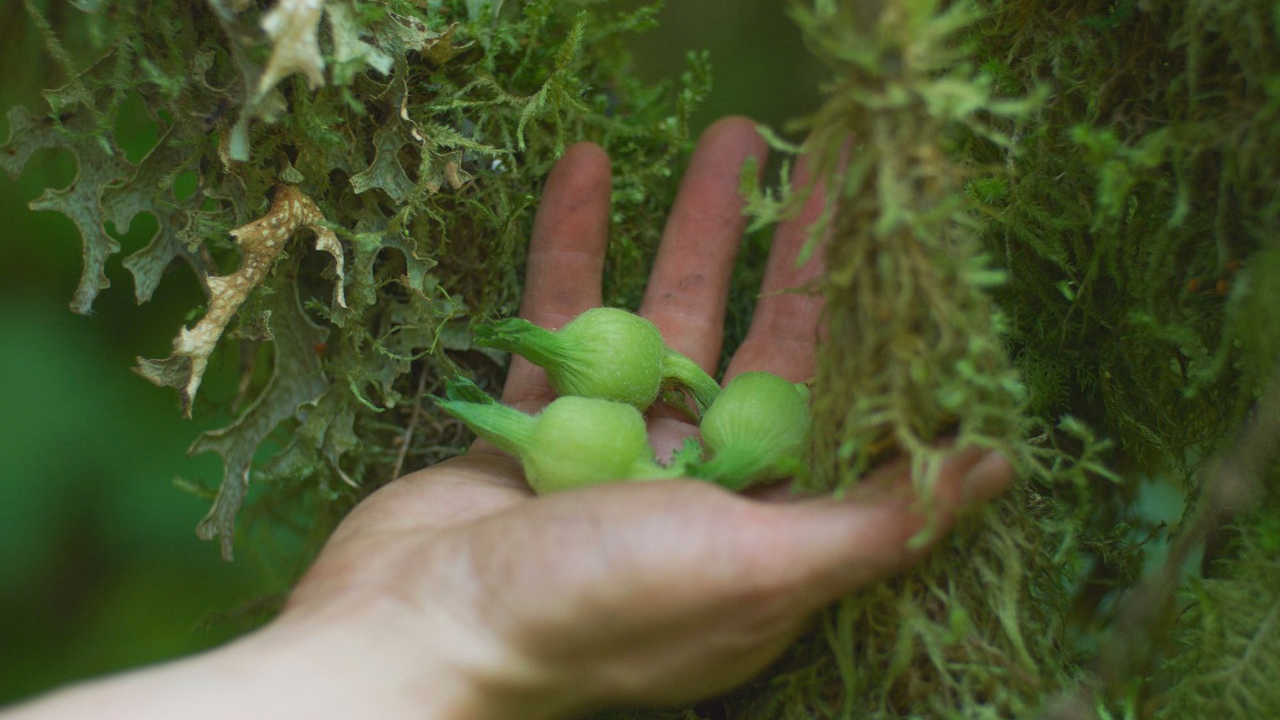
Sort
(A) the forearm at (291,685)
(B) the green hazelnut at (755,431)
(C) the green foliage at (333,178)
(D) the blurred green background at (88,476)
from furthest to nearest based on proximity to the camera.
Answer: (D) the blurred green background at (88,476) → (C) the green foliage at (333,178) → (B) the green hazelnut at (755,431) → (A) the forearm at (291,685)

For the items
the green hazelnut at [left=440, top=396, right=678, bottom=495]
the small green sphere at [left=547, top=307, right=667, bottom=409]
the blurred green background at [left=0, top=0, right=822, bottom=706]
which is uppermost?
the small green sphere at [left=547, top=307, right=667, bottom=409]

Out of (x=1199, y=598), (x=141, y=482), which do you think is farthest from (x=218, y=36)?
(x=1199, y=598)

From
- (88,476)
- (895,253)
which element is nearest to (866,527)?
(895,253)

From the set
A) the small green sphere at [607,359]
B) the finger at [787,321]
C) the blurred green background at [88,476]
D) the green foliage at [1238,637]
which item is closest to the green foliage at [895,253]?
the green foliage at [1238,637]

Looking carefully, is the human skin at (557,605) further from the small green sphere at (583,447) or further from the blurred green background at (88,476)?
the blurred green background at (88,476)

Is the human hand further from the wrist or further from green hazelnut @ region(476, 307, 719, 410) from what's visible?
green hazelnut @ region(476, 307, 719, 410)

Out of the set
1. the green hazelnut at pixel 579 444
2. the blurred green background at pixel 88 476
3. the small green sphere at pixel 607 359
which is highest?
the small green sphere at pixel 607 359

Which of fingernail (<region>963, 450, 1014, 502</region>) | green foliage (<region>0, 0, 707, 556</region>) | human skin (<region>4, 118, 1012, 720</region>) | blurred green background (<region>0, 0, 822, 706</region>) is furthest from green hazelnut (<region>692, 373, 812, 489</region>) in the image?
blurred green background (<region>0, 0, 822, 706</region>)

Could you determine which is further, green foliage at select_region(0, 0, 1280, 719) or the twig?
the twig
